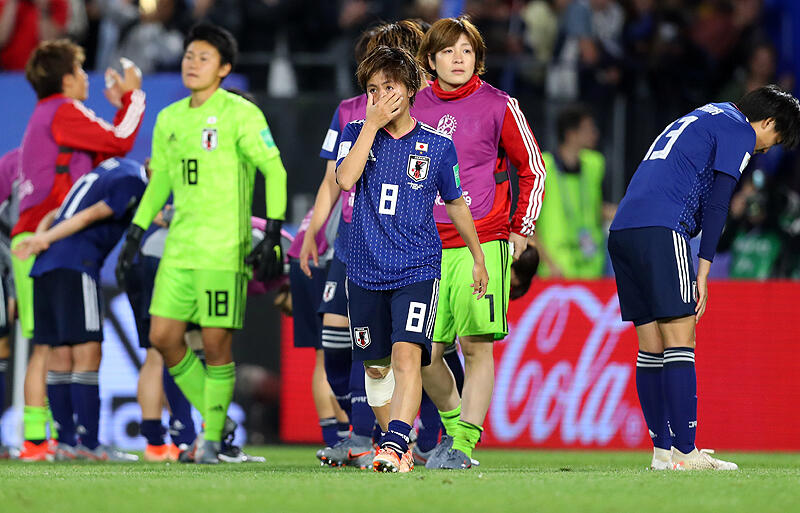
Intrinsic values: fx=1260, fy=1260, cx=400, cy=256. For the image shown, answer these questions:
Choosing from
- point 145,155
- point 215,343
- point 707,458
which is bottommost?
point 707,458

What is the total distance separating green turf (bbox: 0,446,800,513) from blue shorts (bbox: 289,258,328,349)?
5.59 feet

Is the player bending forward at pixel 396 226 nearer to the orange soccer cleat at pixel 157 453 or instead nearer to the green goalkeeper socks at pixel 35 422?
the orange soccer cleat at pixel 157 453

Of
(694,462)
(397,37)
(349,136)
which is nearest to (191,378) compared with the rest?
(349,136)

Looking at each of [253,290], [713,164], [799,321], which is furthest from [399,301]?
[799,321]

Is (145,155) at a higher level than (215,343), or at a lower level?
higher

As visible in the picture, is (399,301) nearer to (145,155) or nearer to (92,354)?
(92,354)

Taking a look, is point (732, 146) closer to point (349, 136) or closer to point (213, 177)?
point (349, 136)

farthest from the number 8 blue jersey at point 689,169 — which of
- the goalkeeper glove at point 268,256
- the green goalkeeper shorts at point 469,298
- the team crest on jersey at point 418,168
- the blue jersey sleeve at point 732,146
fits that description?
the goalkeeper glove at point 268,256

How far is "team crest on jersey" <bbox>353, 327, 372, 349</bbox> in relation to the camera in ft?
19.1

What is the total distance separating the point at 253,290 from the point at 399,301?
2.61 metres

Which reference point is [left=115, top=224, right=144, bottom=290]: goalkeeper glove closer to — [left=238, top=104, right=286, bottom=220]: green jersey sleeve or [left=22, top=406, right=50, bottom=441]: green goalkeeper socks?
[left=238, top=104, right=286, bottom=220]: green jersey sleeve

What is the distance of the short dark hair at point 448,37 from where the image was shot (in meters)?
6.50

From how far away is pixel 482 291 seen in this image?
5.89 metres

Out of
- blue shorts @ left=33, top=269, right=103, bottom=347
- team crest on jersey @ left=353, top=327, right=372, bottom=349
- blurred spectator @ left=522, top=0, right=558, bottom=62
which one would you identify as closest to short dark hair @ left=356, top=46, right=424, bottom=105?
team crest on jersey @ left=353, top=327, right=372, bottom=349
